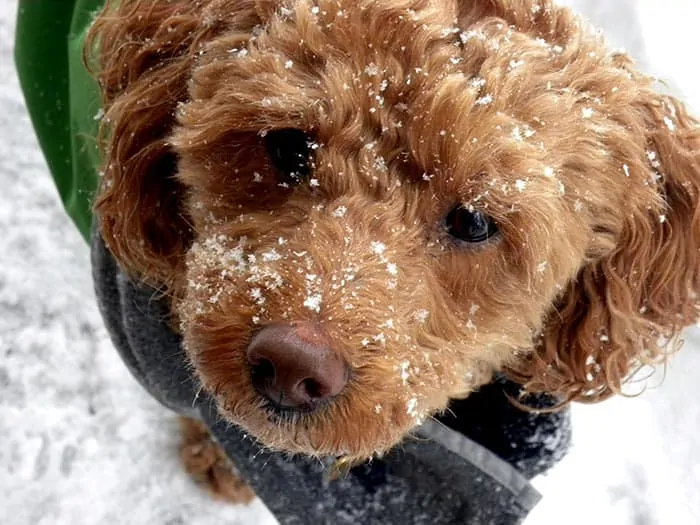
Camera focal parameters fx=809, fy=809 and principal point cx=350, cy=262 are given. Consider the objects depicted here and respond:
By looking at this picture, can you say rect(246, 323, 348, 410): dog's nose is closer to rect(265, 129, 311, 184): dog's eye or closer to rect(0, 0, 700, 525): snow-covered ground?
rect(265, 129, 311, 184): dog's eye

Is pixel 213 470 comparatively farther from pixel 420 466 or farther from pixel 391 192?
pixel 391 192

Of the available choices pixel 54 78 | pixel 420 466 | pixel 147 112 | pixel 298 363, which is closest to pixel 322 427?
pixel 298 363

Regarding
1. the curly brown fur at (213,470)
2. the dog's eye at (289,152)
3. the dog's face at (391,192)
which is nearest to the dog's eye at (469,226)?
the dog's face at (391,192)

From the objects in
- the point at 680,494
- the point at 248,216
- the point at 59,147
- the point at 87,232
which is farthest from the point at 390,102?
the point at 680,494

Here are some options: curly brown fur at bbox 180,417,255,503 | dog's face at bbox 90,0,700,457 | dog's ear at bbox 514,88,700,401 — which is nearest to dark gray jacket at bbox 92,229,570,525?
dog's ear at bbox 514,88,700,401

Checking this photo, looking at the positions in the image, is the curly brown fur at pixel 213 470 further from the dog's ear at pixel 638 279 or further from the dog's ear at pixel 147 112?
the dog's ear at pixel 638 279
